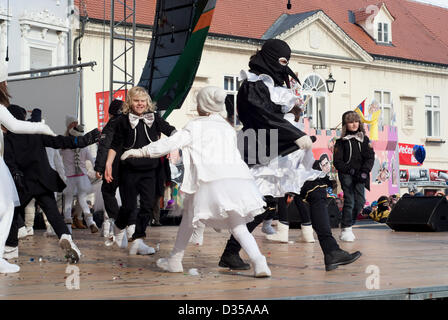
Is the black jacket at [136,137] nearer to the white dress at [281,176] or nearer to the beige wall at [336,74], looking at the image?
the white dress at [281,176]

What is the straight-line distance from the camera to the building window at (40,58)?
26.4 m

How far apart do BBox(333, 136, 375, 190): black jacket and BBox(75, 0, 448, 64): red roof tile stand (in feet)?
62.9

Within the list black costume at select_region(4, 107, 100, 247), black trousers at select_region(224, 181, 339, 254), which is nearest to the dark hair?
black costume at select_region(4, 107, 100, 247)

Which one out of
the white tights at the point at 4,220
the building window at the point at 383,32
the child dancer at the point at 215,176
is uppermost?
the building window at the point at 383,32

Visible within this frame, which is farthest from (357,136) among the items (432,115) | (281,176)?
(432,115)

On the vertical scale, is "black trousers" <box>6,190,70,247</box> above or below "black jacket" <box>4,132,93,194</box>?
below

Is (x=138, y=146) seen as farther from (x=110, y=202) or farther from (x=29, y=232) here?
(x=29, y=232)

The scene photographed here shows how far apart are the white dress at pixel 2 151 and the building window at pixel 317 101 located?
29.6m

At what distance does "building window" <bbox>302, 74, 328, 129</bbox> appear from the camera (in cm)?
3691

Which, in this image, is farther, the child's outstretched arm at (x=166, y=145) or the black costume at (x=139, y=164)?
the black costume at (x=139, y=164)

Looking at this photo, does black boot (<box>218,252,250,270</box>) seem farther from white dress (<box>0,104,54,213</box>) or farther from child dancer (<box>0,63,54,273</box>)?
white dress (<box>0,104,54,213</box>)

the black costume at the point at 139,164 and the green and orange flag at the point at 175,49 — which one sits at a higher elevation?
the green and orange flag at the point at 175,49

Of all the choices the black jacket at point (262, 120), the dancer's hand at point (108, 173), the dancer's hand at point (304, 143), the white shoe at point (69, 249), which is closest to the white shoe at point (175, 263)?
the black jacket at point (262, 120)

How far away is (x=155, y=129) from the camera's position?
9.45 m
